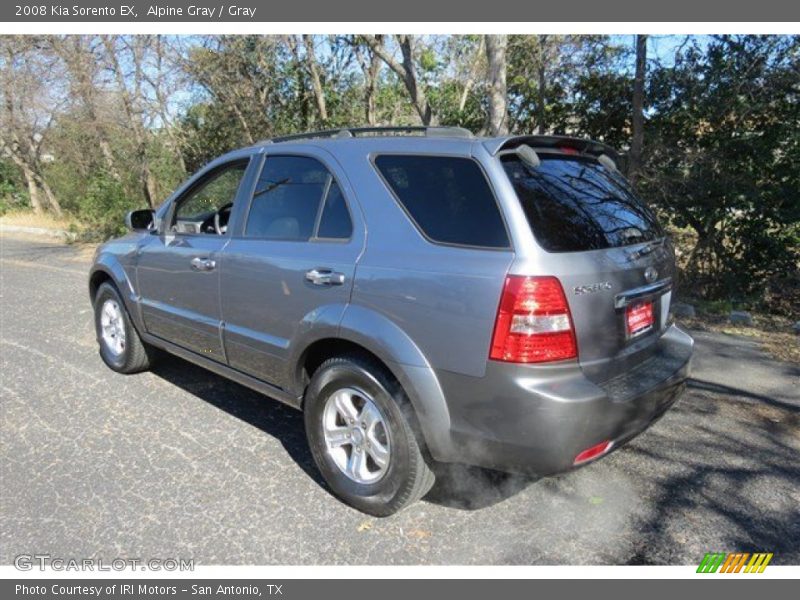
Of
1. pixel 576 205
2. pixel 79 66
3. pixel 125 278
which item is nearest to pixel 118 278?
pixel 125 278

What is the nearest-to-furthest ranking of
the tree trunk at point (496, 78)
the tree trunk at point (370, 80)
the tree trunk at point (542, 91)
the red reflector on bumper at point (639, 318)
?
1. the red reflector on bumper at point (639, 318)
2. the tree trunk at point (496, 78)
3. the tree trunk at point (542, 91)
4. the tree trunk at point (370, 80)

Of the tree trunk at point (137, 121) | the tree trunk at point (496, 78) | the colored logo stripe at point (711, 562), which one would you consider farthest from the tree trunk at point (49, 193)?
the colored logo stripe at point (711, 562)

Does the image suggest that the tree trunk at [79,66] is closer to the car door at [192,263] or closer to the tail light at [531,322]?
the car door at [192,263]

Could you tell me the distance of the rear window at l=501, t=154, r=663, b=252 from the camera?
238 cm

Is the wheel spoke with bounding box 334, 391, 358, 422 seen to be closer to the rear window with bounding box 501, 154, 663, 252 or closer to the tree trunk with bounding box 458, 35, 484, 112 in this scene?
the rear window with bounding box 501, 154, 663, 252

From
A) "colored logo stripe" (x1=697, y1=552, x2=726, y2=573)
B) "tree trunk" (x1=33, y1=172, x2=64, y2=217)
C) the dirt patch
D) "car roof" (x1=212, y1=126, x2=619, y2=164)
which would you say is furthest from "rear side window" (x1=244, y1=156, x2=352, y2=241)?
"tree trunk" (x1=33, y1=172, x2=64, y2=217)

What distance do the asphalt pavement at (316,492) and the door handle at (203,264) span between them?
1074 mm

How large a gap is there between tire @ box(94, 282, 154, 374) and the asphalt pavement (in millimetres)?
300

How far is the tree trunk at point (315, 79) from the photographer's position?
462 inches

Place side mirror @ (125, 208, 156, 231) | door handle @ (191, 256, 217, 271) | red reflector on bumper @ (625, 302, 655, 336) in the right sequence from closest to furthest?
red reflector on bumper @ (625, 302, 655, 336), door handle @ (191, 256, 217, 271), side mirror @ (125, 208, 156, 231)

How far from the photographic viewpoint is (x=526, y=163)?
254 cm

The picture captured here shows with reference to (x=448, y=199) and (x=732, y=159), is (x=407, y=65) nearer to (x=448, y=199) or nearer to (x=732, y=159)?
(x=732, y=159)

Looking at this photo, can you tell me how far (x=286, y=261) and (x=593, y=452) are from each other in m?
1.80

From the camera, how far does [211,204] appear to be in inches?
162
